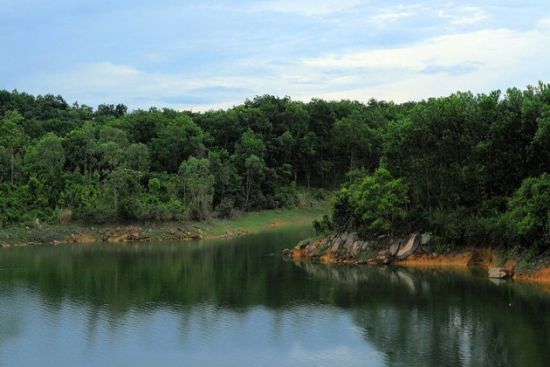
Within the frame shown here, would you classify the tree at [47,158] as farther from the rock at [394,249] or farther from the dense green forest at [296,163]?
the rock at [394,249]

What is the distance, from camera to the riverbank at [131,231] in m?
75.7

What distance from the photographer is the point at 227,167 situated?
315ft

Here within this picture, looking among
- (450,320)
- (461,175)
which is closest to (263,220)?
(461,175)

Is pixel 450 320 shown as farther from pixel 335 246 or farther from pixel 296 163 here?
pixel 296 163

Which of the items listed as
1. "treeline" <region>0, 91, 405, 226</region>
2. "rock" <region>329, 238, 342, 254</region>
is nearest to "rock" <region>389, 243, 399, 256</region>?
"rock" <region>329, 238, 342, 254</region>

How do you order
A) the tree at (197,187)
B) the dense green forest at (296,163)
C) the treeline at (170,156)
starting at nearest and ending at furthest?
the dense green forest at (296,163) < the treeline at (170,156) < the tree at (197,187)

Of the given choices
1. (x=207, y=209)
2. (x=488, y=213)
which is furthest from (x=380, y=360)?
(x=207, y=209)

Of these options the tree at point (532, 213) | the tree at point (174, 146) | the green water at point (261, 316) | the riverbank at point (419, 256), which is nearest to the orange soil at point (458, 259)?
the riverbank at point (419, 256)

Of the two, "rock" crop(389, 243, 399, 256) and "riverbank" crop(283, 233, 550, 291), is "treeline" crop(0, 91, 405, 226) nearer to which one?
"riverbank" crop(283, 233, 550, 291)

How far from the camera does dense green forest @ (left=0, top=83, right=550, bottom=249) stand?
170 feet

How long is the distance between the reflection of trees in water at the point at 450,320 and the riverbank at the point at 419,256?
281 cm

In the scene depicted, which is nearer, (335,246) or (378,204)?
(378,204)

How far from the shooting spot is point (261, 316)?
38.2 meters

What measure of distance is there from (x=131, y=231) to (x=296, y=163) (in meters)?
42.0
